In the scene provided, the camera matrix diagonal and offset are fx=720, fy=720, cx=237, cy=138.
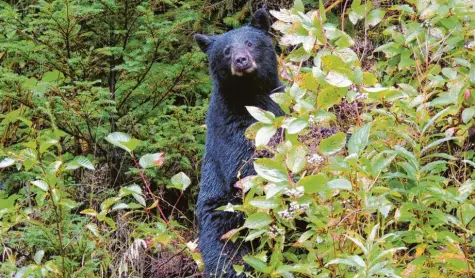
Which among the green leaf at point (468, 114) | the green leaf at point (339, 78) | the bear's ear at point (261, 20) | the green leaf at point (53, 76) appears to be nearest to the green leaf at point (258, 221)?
the green leaf at point (339, 78)

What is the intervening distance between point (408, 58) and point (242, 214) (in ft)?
4.80

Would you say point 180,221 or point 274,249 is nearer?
point 274,249

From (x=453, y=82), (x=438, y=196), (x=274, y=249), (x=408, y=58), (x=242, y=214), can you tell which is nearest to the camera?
(x=438, y=196)

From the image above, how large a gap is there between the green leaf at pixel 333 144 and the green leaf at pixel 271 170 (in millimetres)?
196

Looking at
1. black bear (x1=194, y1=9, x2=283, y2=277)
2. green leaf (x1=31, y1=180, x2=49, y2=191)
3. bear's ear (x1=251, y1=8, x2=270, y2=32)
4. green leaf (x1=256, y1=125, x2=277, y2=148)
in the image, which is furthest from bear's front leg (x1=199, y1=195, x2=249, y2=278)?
green leaf (x1=256, y1=125, x2=277, y2=148)

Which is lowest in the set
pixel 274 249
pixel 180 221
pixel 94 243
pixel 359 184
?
pixel 180 221

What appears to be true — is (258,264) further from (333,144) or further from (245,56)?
(245,56)

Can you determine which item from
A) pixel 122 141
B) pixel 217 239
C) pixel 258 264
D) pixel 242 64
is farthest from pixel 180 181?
pixel 242 64

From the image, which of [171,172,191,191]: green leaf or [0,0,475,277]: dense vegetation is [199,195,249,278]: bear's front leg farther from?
[171,172,191,191]: green leaf

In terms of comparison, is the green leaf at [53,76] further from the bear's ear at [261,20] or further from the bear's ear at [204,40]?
the bear's ear at [261,20]

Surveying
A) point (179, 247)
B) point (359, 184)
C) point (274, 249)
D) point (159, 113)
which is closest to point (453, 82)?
point (359, 184)

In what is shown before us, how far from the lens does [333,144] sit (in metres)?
2.97

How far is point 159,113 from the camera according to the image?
6531mm

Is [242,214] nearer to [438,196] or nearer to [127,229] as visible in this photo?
[127,229]
